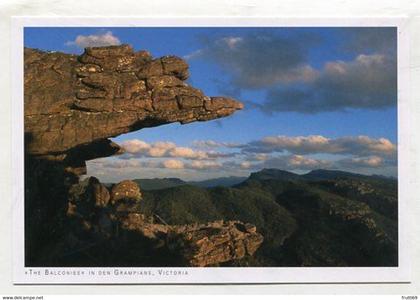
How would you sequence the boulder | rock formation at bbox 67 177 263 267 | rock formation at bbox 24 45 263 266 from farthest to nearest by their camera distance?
1. the boulder
2. rock formation at bbox 67 177 263 267
3. rock formation at bbox 24 45 263 266

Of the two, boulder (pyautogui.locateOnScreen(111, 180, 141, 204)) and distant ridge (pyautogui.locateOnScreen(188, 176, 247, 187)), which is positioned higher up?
distant ridge (pyautogui.locateOnScreen(188, 176, 247, 187))

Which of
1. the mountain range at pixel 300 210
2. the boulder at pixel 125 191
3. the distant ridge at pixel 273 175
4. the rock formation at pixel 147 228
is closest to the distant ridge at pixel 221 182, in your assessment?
the mountain range at pixel 300 210

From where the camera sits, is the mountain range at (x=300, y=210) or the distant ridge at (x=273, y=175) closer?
the mountain range at (x=300, y=210)

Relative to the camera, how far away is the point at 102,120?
31.7ft

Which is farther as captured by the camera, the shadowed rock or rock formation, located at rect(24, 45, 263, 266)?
the shadowed rock

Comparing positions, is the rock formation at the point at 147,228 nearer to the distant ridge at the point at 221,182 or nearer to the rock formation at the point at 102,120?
the rock formation at the point at 102,120

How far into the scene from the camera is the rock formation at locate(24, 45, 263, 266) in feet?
30.2

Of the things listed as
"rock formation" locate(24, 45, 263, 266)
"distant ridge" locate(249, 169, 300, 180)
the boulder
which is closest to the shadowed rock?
"rock formation" locate(24, 45, 263, 266)

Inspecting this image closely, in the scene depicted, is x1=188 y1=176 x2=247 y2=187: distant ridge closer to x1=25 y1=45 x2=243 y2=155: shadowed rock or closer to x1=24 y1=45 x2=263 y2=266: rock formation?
x1=24 y1=45 x2=263 y2=266: rock formation

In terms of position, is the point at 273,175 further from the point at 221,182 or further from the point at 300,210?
the point at 300,210

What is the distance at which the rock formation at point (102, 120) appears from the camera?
9.21 metres
